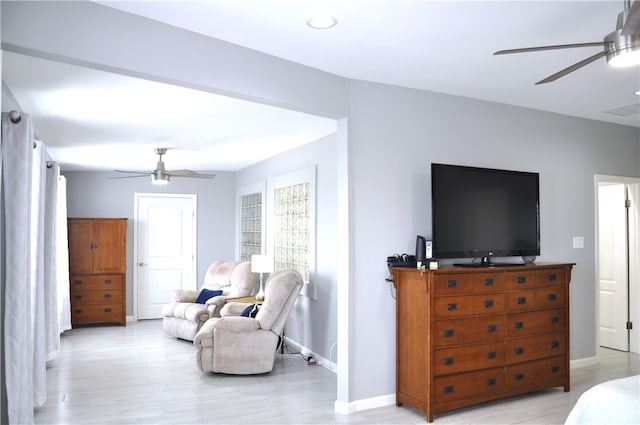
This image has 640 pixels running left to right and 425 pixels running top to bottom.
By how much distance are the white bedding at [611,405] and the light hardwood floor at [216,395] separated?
4.18 ft

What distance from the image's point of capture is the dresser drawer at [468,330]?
3568mm

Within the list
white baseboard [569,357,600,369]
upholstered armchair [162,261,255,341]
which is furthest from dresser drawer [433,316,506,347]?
upholstered armchair [162,261,255,341]

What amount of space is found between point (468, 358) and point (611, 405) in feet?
4.73

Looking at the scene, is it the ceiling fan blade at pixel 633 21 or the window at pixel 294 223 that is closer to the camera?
the ceiling fan blade at pixel 633 21

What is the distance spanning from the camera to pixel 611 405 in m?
2.28

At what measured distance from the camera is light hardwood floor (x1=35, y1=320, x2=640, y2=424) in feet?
11.9

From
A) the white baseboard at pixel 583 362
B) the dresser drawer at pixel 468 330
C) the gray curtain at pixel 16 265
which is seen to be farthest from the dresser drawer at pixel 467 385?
the gray curtain at pixel 16 265

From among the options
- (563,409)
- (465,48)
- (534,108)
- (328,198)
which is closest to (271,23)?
(465,48)

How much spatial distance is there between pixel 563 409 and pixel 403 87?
2.82 meters

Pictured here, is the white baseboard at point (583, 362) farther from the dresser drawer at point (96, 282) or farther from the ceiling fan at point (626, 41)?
the dresser drawer at point (96, 282)

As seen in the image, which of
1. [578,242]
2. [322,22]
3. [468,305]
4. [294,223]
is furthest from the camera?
[294,223]

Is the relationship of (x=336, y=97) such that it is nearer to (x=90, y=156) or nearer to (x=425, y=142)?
(x=425, y=142)

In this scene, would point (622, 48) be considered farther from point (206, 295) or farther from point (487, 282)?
point (206, 295)

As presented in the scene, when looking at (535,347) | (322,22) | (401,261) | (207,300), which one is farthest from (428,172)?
(207,300)
